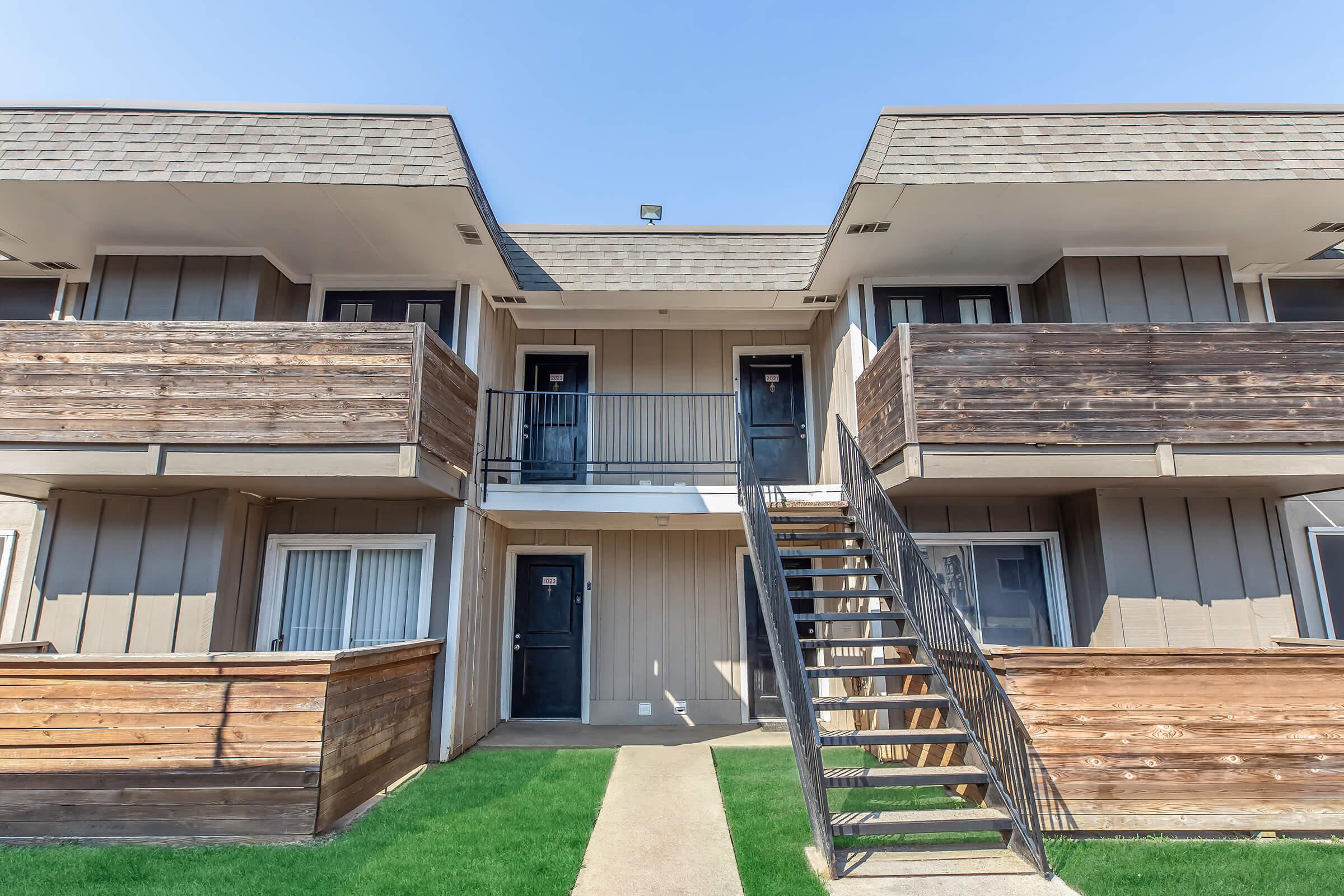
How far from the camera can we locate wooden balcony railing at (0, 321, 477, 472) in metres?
5.65

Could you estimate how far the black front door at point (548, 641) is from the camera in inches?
332

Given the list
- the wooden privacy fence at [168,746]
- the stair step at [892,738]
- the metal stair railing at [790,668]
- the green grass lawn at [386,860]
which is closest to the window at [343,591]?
the green grass lawn at [386,860]

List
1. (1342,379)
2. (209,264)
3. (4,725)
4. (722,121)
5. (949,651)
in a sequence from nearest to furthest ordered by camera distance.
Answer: (4,725) < (949,651) < (1342,379) < (209,264) < (722,121)

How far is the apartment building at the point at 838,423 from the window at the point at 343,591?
0.03 m

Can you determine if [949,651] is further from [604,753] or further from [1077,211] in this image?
[1077,211]

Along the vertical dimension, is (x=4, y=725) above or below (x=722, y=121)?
below

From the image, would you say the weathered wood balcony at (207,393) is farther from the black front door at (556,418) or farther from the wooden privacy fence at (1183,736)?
the wooden privacy fence at (1183,736)

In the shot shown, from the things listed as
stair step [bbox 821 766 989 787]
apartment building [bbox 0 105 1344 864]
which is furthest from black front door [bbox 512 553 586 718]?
stair step [bbox 821 766 989 787]

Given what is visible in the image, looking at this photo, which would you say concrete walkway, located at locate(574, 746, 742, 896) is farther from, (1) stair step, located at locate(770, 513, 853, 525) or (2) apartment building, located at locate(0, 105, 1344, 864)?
(1) stair step, located at locate(770, 513, 853, 525)

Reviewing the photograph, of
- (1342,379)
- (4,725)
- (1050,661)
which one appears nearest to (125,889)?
(4,725)

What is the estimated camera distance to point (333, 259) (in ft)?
23.6

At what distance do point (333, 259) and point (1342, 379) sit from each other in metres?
9.77

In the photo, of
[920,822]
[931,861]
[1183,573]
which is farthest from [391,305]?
[1183,573]

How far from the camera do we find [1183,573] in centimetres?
632
